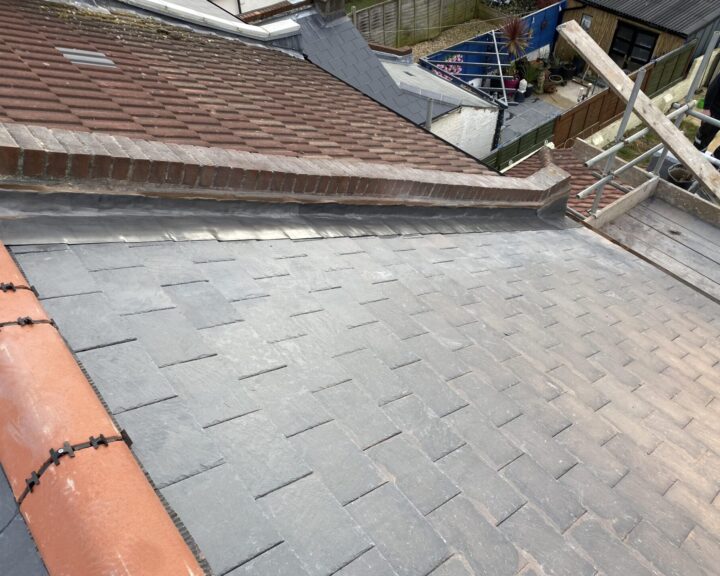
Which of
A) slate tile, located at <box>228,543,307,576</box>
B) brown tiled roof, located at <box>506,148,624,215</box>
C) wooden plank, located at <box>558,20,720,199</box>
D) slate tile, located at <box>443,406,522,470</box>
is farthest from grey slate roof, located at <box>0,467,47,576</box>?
brown tiled roof, located at <box>506,148,624,215</box>

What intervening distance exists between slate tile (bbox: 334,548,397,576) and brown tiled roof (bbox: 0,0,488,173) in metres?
4.26

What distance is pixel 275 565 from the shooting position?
7.39 feet

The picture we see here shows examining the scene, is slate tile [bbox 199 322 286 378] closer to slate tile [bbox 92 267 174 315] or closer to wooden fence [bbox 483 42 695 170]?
slate tile [bbox 92 267 174 315]

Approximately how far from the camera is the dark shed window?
24855mm

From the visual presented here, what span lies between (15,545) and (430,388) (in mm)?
2452

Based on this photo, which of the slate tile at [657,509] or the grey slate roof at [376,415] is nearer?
the grey slate roof at [376,415]

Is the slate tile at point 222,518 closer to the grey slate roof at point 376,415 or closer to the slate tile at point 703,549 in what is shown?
the grey slate roof at point 376,415

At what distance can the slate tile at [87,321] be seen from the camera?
2.76m

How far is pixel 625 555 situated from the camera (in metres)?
3.33

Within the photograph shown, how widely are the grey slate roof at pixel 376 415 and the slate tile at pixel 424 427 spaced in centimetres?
1

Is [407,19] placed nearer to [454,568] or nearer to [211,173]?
[211,173]

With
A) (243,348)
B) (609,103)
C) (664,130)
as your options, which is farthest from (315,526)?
(609,103)

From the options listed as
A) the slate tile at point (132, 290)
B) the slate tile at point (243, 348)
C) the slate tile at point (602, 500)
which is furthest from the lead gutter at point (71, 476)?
the slate tile at point (602, 500)

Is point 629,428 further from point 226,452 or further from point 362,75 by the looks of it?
point 362,75
